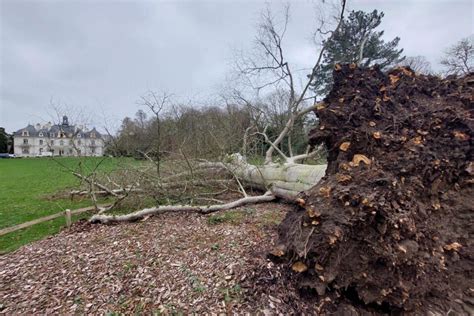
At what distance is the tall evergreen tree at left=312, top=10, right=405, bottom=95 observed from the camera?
1007cm

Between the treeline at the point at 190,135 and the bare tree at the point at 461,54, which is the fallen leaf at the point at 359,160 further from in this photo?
the bare tree at the point at 461,54

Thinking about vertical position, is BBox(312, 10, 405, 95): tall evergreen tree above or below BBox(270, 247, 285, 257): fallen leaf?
above

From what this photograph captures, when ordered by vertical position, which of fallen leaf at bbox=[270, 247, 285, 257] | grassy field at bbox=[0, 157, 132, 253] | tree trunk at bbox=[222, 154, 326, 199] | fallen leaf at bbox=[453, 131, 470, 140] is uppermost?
fallen leaf at bbox=[453, 131, 470, 140]

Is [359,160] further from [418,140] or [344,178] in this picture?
[418,140]

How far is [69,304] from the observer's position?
6.19 ft

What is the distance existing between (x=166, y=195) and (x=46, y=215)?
2815mm

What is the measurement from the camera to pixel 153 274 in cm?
214

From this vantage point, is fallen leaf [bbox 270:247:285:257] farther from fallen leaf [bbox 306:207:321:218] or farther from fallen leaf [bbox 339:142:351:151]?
fallen leaf [bbox 339:142:351:151]

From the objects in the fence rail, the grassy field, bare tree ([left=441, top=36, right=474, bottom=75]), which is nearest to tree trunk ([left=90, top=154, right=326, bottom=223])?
the fence rail

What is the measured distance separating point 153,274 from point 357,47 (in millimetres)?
11462

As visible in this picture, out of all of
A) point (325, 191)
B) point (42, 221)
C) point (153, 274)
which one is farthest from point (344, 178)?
point (42, 221)

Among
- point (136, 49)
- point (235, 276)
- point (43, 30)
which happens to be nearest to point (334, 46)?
point (136, 49)

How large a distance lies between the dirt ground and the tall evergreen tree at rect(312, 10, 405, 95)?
8749 millimetres

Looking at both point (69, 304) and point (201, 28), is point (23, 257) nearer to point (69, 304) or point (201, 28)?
point (69, 304)
